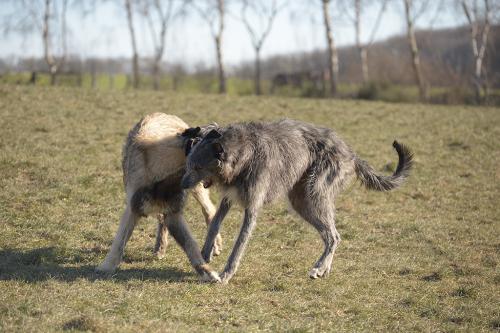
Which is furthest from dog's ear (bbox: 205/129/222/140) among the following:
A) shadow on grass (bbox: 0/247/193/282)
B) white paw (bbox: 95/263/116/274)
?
white paw (bbox: 95/263/116/274)

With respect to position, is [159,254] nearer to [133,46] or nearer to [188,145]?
[188,145]

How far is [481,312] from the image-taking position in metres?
5.37

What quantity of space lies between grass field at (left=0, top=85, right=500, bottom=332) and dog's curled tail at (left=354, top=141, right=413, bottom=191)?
0.93 meters

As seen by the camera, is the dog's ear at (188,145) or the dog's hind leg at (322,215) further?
the dog's hind leg at (322,215)

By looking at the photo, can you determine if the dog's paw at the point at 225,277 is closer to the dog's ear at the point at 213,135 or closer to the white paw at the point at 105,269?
the white paw at the point at 105,269

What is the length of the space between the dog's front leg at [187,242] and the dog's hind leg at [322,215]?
1.25m

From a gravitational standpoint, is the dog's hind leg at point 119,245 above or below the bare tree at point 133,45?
below

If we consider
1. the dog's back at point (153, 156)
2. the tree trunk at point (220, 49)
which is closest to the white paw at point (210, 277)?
the dog's back at point (153, 156)

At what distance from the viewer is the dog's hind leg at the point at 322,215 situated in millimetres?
6246

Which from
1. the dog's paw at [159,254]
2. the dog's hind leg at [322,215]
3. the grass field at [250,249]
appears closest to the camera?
the grass field at [250,249]

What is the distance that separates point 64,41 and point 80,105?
16.0 metres

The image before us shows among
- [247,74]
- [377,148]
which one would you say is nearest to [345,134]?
[377,148]

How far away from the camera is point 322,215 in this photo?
6.39m

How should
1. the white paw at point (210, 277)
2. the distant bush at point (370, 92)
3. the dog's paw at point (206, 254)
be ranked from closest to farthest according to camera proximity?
1. the white paw at point (210, 277)
2. the dog's paw at point (206, 254)
3. the distant bush at point (370, 92)
